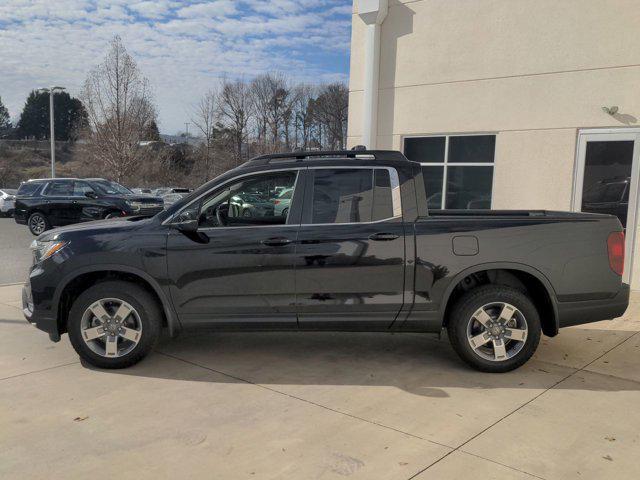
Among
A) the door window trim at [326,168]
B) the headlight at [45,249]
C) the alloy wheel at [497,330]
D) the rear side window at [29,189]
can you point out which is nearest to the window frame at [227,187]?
the door window trim at [326,168]

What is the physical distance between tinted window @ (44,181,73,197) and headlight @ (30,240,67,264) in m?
12.9

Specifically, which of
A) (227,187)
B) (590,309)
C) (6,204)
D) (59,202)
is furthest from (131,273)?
(6,204)

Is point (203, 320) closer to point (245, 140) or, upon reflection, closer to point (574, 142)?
point (574, 142)

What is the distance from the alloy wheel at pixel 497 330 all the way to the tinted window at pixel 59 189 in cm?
1522

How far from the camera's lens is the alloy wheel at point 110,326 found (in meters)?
4.89

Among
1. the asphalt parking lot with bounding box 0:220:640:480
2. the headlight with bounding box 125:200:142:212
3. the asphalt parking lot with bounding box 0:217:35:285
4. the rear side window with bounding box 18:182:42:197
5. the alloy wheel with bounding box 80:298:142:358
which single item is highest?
the rear side window with bounding box 18:182:42:197

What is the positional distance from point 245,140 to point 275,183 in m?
51.0

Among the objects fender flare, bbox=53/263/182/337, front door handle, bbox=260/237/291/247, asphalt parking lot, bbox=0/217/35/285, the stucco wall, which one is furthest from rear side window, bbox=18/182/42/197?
front door handle, bbox=260/237/291/247

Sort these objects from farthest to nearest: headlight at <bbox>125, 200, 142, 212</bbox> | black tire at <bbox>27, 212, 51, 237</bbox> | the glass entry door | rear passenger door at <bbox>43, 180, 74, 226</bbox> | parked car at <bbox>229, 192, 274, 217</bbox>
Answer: black tire at <bbox>27, 212, 51, 237</bbox> → rear passenger door at <bbox>43, 180, 74, 226</bbox> → headlight at <bbox>125, 200, 142, 212</bbox> → the glass entry door → parked car at <bbox>229, 192, 274, 217</bbox>

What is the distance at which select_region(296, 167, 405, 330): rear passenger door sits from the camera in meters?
4.78

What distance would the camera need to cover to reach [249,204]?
518cm

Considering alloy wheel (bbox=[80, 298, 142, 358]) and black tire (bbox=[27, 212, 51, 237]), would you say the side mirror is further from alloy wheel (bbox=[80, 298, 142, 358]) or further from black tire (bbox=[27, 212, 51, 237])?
black tire (bbox=[27, 212, 51, 237])

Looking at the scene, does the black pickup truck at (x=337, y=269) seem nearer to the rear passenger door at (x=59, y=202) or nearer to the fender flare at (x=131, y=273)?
the fender flare at (x=131, y=273)

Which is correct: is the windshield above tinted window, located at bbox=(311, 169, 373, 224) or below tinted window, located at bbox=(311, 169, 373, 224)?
below
